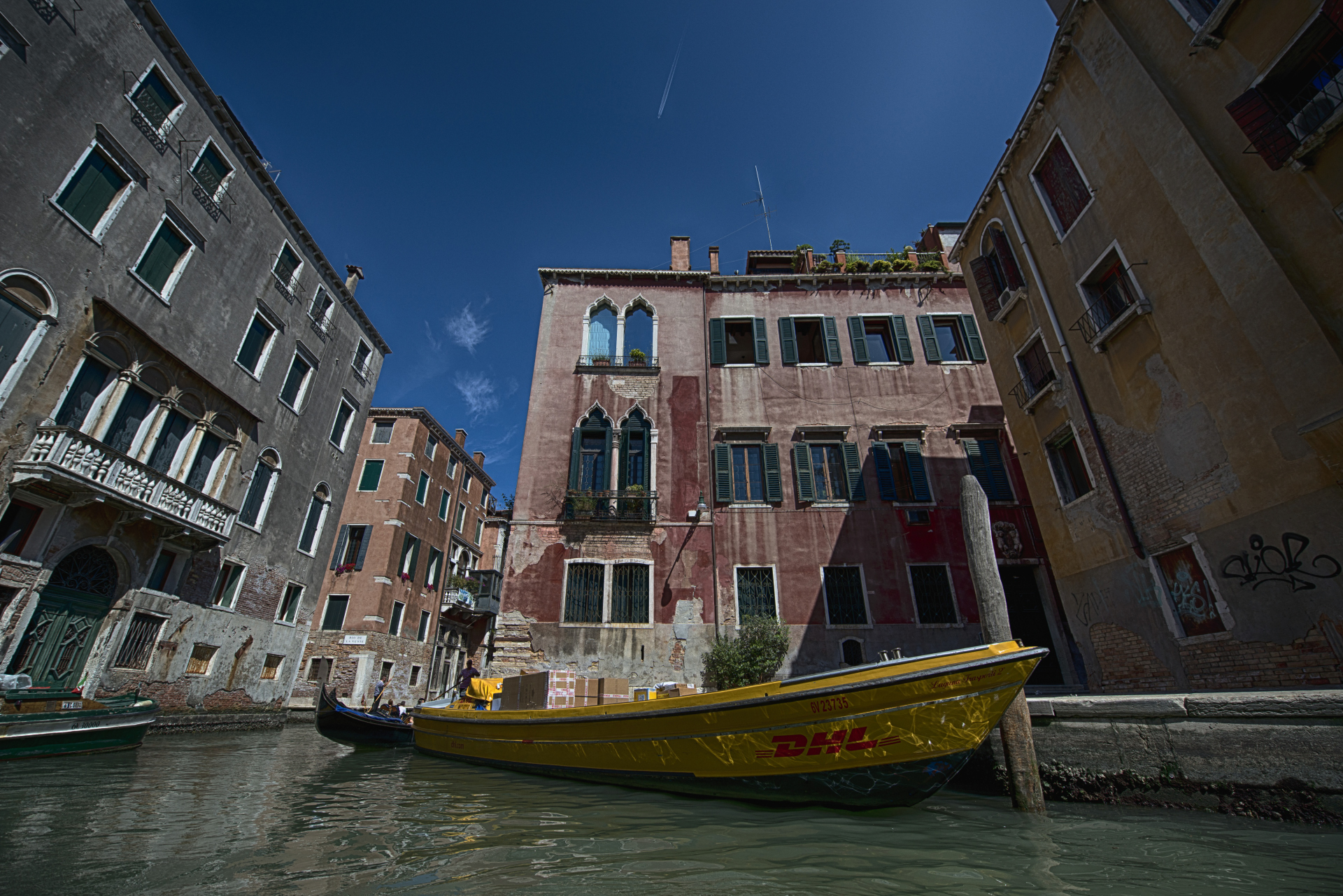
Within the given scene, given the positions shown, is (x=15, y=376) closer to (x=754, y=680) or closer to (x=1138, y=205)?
(x=754, y=680)

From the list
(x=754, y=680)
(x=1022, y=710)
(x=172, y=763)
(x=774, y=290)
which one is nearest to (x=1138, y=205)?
(x=1022, y=710)

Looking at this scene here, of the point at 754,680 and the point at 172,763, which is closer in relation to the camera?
the point at 172,763

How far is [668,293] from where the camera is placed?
16375mm

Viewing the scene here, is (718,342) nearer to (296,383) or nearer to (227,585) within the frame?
(296,383)

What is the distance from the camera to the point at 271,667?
15.4m

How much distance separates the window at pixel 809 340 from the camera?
607 inches

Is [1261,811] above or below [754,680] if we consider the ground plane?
below

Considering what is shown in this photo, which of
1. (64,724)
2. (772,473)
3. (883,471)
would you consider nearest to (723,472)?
(772,473)

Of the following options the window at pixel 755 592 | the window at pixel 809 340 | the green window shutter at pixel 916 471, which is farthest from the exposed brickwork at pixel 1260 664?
the window at pixel 809 340

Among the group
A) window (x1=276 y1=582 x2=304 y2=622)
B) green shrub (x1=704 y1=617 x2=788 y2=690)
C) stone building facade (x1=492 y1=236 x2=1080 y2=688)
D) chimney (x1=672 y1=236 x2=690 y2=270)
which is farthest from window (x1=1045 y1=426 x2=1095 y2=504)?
window (x1=276 y1=582 x2=304 y2=622)

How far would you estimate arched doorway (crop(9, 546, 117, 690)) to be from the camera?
32.8 ft

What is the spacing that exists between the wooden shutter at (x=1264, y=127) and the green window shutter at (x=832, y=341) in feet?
28.7

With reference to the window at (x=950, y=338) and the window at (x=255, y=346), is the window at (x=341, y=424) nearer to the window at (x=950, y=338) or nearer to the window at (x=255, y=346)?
the window at (x=255, y=346)

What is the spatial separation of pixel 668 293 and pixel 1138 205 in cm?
1050
